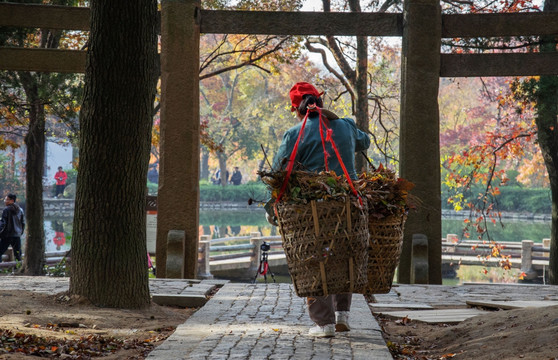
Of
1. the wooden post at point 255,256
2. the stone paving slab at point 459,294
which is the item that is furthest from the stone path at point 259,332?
the wooden post at point 255,256

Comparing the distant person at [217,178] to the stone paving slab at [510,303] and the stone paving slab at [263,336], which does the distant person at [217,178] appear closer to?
the stone paving slab at [510,303]

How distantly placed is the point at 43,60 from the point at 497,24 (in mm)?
5519

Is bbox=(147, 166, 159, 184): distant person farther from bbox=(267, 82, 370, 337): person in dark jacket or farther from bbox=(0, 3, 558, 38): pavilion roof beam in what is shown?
bbox=(267, 82, 370, 337): person in dark jacket

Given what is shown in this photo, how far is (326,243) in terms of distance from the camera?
4.97 meters

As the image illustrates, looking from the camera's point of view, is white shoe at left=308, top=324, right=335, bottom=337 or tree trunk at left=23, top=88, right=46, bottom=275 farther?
tree trunk at left=23, top=88, right=46, bottom=275

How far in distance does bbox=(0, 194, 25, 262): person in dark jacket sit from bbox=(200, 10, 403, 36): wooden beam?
26.8 feet

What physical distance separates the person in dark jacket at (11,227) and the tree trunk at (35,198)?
3.07 feet

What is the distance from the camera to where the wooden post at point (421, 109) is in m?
9.24

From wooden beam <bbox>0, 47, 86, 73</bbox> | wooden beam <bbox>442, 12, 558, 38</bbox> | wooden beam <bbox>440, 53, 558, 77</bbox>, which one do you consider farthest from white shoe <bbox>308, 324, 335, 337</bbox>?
wooden beam <bbox>0, 47, 86, 73</bbox>

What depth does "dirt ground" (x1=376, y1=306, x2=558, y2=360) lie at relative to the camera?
16.5ft

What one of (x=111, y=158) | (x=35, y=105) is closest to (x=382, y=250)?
(x=111, y=158)

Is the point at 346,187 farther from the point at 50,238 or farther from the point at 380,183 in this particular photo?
the point at 50,238

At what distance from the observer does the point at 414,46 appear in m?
9.24

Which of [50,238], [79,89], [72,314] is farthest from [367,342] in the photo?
[50,238]
